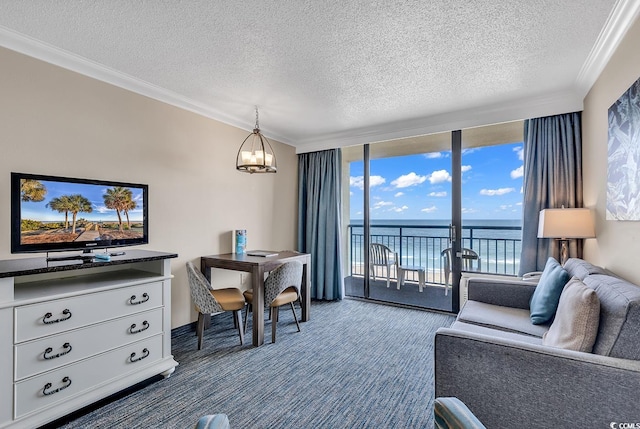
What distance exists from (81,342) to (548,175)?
14.3ft

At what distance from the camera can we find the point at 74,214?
2369 mm

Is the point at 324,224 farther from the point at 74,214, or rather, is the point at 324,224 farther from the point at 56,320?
the point at 56,320

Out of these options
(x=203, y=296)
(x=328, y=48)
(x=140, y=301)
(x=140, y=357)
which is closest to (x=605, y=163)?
(x=328, y=48)

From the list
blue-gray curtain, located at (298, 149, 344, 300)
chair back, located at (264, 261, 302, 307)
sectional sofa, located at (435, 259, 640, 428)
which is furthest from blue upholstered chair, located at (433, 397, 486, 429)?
blue-gray curtain, located at (298, 149, 344, 300)

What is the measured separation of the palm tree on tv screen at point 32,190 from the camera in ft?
6.98

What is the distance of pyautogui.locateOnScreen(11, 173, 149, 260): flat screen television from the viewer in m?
2.13

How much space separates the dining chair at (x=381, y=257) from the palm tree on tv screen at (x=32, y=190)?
12.9ft

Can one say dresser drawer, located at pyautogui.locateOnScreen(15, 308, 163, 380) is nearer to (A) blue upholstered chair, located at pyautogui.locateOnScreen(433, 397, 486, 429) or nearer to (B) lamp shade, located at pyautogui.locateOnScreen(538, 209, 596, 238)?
(A) blue upholstered chair, located at pyautogui.locateOnScreen(433, 397, 486, 429)

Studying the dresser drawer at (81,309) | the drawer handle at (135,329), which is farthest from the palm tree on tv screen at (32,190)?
the drawer handle at (135,329)

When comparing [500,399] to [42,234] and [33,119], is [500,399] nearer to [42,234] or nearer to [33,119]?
[42,234]

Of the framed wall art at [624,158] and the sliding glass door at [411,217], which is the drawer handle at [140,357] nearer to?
the sliding glass door at [411,217]

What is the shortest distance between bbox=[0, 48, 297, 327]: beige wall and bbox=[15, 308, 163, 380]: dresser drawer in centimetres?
80

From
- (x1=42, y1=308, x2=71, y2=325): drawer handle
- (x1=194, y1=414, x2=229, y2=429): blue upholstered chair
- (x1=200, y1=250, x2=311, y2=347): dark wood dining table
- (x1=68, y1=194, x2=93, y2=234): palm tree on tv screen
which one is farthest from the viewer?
(x1=200, y1=250, x2=311, y2=347): dark wood dining table

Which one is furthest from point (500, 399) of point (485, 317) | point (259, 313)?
point (259, 313)
